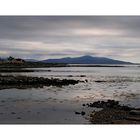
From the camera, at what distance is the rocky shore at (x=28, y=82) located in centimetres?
1427

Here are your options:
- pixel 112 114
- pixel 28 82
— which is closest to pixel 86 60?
pixel 112 114

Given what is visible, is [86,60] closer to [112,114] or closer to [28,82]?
[112,114]

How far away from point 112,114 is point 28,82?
7368 mm

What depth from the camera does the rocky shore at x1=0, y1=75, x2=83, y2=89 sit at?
14.3 m

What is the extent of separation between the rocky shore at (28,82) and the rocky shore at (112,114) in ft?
17.1

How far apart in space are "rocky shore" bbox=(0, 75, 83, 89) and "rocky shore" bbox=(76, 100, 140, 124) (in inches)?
206

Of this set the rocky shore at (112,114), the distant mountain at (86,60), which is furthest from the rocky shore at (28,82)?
the distant mountain at (86,60)
